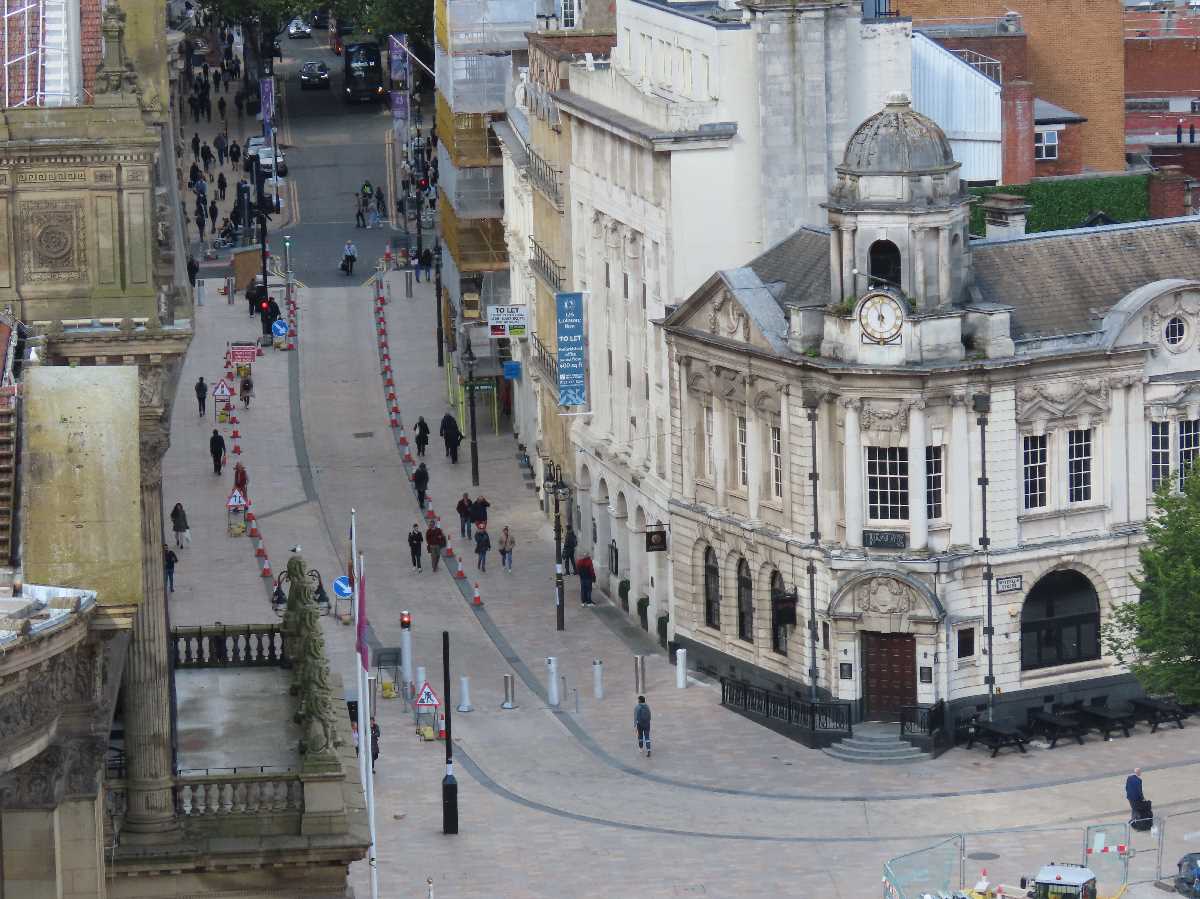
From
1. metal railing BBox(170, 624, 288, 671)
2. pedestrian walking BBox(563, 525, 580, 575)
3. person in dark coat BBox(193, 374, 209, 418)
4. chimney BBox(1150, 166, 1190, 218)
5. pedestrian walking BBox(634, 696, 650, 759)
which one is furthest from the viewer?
person in dark coat BBox(193, 374, 209, 418)

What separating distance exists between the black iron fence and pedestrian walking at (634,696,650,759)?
11.2ft

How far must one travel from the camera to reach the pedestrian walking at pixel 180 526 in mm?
115375

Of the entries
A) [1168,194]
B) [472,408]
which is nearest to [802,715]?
[1168,194]

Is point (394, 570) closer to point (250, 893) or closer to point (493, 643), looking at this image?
point (493, 643)

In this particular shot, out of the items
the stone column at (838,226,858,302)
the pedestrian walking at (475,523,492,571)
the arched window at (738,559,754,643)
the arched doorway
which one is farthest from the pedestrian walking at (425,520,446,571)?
the arched doorway

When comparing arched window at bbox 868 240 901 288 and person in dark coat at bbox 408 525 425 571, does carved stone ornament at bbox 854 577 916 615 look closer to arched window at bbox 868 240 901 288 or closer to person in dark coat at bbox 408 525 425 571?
arched window at bbox 868 240 901 288

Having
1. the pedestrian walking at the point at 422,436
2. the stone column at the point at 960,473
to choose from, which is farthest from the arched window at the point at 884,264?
the pedestrian walking at the point at 422,436

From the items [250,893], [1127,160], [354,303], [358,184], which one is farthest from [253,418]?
[250,893]

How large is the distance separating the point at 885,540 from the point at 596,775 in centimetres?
946

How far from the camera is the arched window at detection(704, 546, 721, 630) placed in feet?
331

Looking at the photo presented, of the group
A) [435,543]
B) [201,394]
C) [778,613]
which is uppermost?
[201,394]

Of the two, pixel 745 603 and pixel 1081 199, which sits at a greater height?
pixel 1081 199

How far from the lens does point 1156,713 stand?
95250mm

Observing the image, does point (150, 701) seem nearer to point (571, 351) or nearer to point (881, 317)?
point (881, 317)
